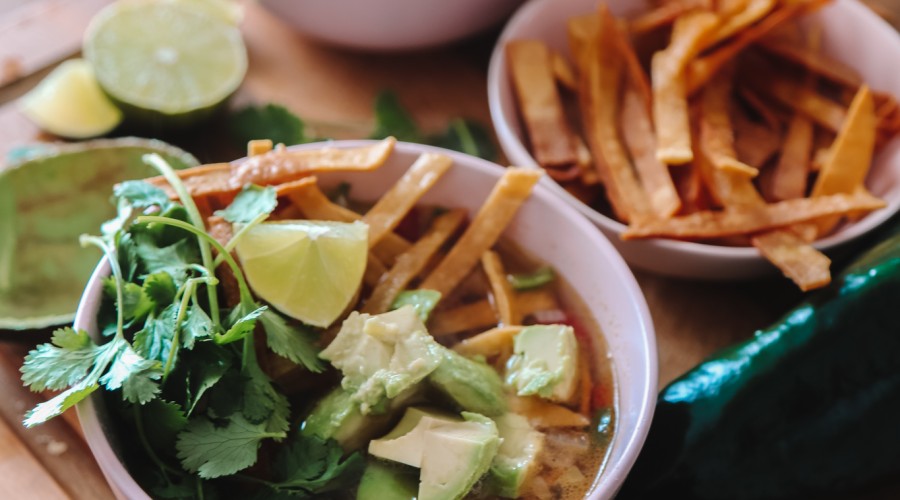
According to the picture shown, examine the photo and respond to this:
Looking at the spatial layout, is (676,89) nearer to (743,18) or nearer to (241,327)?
(743,18)

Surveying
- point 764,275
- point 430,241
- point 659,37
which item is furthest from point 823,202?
point 430,241

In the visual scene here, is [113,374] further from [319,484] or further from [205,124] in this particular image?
[205,124]

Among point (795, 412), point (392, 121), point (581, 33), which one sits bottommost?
point (795, 412)

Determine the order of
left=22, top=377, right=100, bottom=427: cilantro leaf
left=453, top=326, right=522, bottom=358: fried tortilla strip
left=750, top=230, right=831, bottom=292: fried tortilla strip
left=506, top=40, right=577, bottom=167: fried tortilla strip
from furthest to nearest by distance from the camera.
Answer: left=506, top=40, right=577, bottom=167: fried tortilla strip < left=750, top=230, right=831, bottom=292: fried tortilla strip < left=453, top=326, right=522, bottom=358: fried tortilla strip < left=22, top=377, right=100, bottom=427: cilantro leaf

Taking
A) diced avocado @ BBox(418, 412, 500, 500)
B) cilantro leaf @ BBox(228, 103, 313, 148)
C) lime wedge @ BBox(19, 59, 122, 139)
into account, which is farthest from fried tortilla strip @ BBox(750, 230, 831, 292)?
lime wedge @ BBox(19, 59, 122, 139)

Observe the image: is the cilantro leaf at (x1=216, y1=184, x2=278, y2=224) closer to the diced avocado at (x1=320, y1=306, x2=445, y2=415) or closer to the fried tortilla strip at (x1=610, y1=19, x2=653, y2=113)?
the diced avocado at (x1=320, y1=306, x2=445, y2=415)

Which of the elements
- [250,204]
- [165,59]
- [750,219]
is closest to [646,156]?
[750,219]
